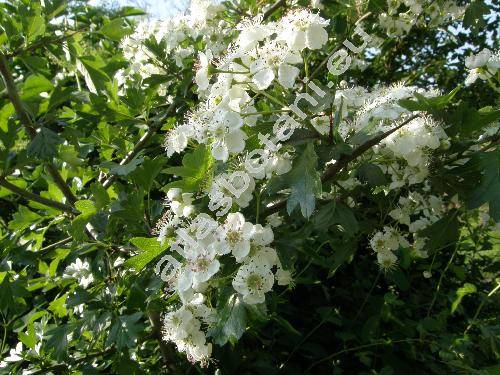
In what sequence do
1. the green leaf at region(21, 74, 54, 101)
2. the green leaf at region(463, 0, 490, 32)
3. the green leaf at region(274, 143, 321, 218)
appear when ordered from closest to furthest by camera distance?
the green leaf at region(274, 143, 321, 218), the green leaf at region(21, 74, 54, 101), the green leaf at region(463, 0, 490, 32)

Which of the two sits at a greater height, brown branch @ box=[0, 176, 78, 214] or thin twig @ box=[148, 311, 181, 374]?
brown branch @ box=[0, 176, 78, 214]

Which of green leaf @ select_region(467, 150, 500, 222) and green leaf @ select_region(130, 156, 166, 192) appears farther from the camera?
green leaf @ select_region(130, 156, 166, 192)

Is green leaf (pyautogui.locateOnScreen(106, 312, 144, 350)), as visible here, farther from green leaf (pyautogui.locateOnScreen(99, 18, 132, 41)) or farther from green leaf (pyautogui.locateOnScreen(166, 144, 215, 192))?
green leaf (pyautogui.locateOnScreen(99, 18, 132, 41))

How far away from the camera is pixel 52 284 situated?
6.04 feet

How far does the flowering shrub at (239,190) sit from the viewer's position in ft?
3.38

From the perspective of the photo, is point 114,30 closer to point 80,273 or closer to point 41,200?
point 41,200

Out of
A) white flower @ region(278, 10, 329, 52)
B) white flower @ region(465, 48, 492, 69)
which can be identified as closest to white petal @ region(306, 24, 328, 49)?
white flower @ region(278, 10, 329, 52)

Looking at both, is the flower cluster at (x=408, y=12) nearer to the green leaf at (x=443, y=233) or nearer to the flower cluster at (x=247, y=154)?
the flower cluster at (x=247, y=154)

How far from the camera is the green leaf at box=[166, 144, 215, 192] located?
103 cm

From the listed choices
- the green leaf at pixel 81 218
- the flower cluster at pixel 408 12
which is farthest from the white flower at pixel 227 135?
the flower cluster at pixel 408 12

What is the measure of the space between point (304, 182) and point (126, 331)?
68 centimetres

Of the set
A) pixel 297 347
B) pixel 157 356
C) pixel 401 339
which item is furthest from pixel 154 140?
pixel 401 339

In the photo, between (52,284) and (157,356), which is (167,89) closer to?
(52,284)

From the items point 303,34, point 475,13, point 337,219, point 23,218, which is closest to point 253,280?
point 337,219
